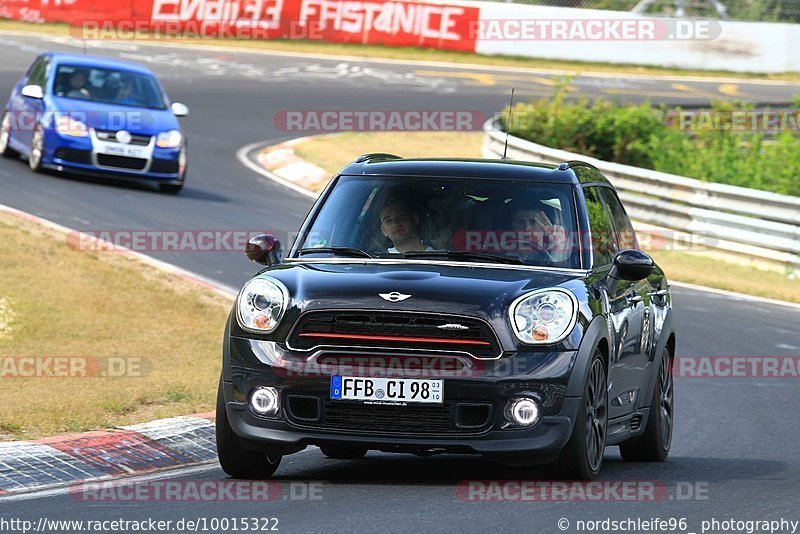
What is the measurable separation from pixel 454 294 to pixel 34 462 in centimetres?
226

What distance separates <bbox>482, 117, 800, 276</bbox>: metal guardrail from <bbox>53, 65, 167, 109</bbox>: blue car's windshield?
5.51 metres

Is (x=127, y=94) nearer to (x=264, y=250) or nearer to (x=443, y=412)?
(x=264, y=250)

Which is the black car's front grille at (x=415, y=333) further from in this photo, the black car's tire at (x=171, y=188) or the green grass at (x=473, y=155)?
the black car's tire at (x=171, y=188)

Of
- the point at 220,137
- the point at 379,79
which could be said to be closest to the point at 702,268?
the point at 220,137

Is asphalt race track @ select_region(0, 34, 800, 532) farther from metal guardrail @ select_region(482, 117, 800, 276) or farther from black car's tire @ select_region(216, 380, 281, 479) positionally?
metal guardrail @ select_region(482, 117, 800, 276)

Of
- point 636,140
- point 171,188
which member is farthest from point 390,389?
point 636,140

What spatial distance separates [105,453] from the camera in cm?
834

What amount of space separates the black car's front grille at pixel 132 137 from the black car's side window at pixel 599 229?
12.6m

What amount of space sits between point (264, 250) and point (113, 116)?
12.9 metres

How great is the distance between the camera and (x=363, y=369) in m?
7.29

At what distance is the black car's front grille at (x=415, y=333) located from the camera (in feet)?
24.0

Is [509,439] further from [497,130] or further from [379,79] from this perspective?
[379,79]

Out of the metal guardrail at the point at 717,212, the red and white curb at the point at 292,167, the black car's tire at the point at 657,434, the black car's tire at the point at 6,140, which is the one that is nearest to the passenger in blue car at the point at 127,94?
the black car's tire at the point at 6,140

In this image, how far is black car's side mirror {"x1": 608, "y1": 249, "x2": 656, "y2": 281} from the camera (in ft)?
27.0
